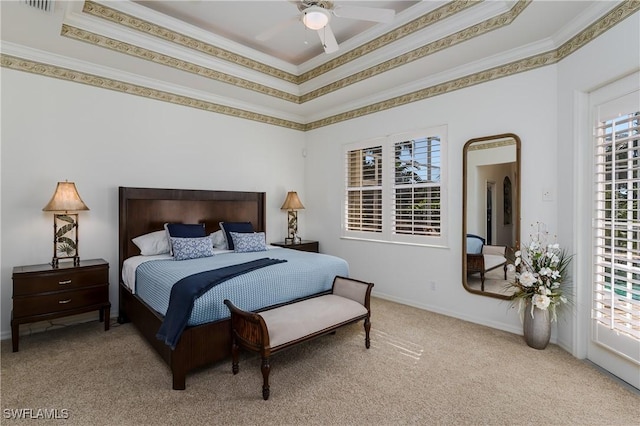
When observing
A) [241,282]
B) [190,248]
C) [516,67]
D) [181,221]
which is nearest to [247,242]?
[190,248]

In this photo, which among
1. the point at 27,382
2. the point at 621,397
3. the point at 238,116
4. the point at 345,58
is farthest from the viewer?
the point at 238,116

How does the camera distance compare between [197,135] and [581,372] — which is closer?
[581,372]

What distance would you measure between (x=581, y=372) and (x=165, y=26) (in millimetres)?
5017

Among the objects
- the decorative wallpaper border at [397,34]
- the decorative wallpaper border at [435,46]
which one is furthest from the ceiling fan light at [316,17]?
the decorative wallpaper border at [435,46]

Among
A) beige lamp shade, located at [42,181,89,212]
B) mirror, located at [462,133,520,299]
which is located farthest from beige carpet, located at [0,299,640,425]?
beige lamp shade, located at [42,181,89,212]

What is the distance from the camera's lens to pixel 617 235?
2.46 m

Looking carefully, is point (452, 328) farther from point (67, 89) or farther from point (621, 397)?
point (67, 89)

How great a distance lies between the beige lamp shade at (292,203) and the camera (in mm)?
5273

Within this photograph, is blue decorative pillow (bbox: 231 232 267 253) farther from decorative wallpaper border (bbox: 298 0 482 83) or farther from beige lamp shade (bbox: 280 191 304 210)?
decorative wallpaper border (bbox: 298 0 482 83)

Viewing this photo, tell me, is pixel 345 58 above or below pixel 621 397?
above

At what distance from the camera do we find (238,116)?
4949mm

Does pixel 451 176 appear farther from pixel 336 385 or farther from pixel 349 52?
pixel 336 385

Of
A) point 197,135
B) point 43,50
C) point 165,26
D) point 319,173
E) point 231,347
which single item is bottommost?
point 231,347

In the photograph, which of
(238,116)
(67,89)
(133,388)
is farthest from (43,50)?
(133,388)
